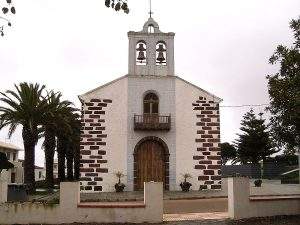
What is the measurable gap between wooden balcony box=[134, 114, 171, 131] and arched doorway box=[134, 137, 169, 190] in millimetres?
660

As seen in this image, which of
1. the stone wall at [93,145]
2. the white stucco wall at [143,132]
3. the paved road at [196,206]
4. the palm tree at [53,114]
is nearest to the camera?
the paved road at [196,206]

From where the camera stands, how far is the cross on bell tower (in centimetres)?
2484

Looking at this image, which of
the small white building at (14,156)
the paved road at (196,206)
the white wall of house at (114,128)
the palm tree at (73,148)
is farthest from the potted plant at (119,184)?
the small white building at (14,156)

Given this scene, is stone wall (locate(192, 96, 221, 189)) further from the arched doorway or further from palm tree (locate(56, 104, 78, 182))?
palm tree (locate(56, 104, 78, 182))

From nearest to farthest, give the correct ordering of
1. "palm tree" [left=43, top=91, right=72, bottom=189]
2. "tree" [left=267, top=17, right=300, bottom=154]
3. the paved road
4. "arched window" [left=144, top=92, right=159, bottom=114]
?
"tree" [left=267, top=17, right=300, bottom=154] → the paved road → "arched window" [left=144, top=92, right=159, bottom=114] → "palm tree" [left=43, top=91, right=72, bottom=189]

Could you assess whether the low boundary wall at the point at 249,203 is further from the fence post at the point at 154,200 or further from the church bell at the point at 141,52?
the church bell at the point at 141,52

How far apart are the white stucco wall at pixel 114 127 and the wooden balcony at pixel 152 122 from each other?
680mm

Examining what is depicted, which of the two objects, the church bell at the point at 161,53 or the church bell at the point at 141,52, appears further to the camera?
the church bell at the point at 161,53

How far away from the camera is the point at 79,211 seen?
1408cm

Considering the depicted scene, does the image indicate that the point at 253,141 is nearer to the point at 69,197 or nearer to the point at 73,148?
the point at 73,148

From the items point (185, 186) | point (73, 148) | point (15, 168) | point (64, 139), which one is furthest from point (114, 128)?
point (15, 168)

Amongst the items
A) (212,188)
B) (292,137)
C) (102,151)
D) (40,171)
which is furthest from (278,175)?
(40,171)

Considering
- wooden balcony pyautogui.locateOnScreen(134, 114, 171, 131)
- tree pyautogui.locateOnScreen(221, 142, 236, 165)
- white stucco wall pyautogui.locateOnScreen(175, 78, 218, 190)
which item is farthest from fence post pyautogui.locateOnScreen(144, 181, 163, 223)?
tree pyautogui.locateOnScreen(221, 142, 236, 165)

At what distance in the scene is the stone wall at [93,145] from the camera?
23.7 metres
